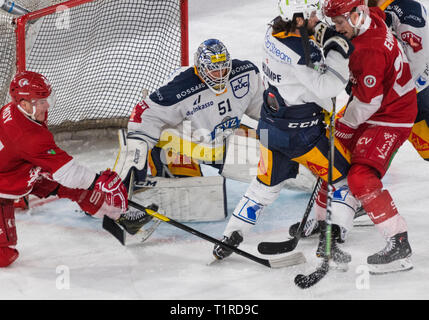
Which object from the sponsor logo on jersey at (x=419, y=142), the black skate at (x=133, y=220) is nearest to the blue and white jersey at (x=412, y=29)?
the sponsor logo on jersey at (x=419, y=142)

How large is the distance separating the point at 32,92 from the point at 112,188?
535 mm

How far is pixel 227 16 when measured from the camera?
6.94 m

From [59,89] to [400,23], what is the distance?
8.22 feet

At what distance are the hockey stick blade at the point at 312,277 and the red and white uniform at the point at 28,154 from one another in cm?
100

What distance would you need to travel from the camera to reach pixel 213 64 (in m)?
3.18

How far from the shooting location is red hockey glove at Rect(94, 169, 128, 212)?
2930 mm

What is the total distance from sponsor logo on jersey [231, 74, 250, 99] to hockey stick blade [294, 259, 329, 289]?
1.07 meters

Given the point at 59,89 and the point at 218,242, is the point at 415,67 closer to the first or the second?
the point at 218,242

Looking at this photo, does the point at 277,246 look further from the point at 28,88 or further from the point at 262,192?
the point at 28,88

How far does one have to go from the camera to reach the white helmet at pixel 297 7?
2.51 metres

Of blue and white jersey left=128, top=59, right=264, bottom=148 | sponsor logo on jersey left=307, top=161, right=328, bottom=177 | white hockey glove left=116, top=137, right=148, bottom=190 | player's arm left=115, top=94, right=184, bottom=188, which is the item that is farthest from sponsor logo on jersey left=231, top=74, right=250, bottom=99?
sponsor logo on jersey left=307, top=161, right=328, bottom=177

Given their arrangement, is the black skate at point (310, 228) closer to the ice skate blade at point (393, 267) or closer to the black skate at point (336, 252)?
the black skate at point (336, 252)

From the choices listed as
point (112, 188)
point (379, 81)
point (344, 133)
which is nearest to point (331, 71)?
point (379, 81)

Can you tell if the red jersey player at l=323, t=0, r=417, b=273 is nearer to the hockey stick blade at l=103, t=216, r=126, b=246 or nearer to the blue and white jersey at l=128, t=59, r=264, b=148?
the blue and white jersey at l=128, t=59, r=264, b=148
